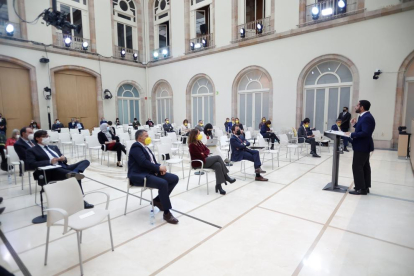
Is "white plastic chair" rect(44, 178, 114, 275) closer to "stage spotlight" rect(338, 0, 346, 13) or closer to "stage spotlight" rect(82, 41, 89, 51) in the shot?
"stage spotlight" rect(338, 0, 346, 13)

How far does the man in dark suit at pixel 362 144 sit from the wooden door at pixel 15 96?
13.7m

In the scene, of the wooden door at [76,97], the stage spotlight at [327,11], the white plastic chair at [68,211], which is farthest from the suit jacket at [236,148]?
the wooden door at [76,97]

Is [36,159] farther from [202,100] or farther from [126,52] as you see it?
[126,52]

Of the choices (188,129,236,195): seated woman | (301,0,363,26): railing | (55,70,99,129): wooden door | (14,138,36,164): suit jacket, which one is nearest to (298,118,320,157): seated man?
(188,129,236,195): seated woman

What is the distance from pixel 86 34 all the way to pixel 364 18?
544 inches

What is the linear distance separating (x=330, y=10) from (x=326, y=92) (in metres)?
3.25

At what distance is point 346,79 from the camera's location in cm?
962

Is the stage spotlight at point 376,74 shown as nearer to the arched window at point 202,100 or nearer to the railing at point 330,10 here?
the railing at point 330,10

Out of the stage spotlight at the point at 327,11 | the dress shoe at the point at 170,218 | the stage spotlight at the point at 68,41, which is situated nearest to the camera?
the dress shoe at the point at 170,218

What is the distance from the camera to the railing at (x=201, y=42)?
13409 millimetres

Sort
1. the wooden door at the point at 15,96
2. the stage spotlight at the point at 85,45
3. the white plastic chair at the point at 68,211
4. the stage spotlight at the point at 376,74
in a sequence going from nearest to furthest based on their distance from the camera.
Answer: the white plastic chair at the point at 68,211, the stage spotlight at the point at 376,74, the wooden door at the point at 15,96, the stage spotlight at the point at 85,45

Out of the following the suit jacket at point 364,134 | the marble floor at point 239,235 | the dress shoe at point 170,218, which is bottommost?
the marble floor at point 239,235

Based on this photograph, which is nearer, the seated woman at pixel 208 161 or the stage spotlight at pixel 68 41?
the seated woman at pixel 208 161

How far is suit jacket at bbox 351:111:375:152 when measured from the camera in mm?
3885
